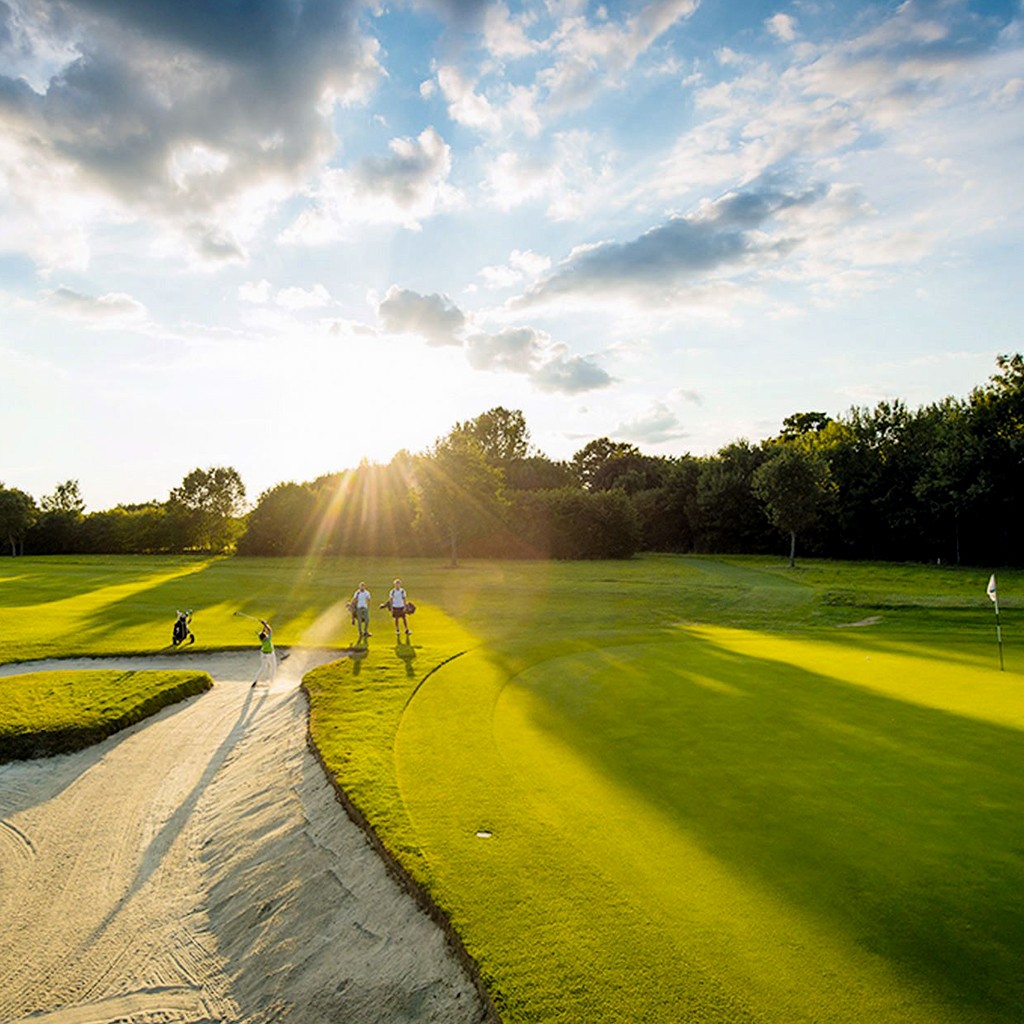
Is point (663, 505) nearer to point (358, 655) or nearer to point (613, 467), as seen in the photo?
point (613, 467)

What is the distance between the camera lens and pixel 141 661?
2219 cm

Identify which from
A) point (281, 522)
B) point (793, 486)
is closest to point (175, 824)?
point (793, 486)

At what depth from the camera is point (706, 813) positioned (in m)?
8.27

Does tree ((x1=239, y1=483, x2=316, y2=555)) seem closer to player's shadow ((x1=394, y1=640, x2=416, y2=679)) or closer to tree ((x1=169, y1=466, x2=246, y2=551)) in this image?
tree ((x1=169, y1=466, x2=246, y2=551))

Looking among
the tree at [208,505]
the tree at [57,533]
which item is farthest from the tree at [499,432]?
the tree at [57,533]

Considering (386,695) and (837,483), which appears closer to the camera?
(386,695)

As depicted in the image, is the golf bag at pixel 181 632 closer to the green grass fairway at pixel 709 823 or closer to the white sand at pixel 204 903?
the green grass fairway at pixel 709 823

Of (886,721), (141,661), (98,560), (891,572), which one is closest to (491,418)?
(98,560)

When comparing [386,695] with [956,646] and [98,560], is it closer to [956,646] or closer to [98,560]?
[956,646]

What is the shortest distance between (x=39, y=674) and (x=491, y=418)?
360ft

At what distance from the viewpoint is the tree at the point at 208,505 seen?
334ft

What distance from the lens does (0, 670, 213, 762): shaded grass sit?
46.9 ft

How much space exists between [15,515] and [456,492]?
243 feet

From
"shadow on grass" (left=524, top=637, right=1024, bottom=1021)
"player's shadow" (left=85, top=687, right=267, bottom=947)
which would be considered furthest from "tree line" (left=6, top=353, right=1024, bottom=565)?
"player's shadow" (left=85, top=687, right=267, bottom=947)
